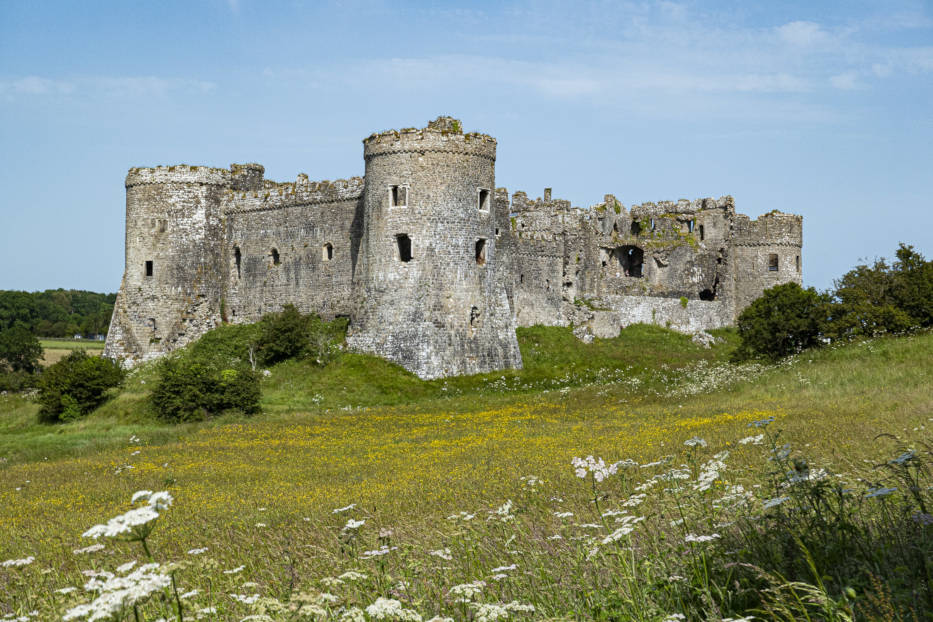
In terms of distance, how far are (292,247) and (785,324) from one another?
22.0 m

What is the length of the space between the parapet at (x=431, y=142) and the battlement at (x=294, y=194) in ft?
12.5

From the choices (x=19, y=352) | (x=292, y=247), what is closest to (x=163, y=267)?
(x=292, y=247)

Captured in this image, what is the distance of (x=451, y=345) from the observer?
38.4 meters

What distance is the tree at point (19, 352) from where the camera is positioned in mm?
59938

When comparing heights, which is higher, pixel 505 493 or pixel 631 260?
pixel 631 260

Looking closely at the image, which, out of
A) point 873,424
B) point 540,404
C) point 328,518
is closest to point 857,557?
point 328,518

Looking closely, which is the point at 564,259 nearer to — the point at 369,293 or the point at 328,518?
the point at 369,293

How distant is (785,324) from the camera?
3728 centimetres

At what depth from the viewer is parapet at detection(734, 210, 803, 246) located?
56.5 metres

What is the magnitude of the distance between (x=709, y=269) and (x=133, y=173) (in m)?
32.3

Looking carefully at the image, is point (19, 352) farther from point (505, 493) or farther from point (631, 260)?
point (505, 493)

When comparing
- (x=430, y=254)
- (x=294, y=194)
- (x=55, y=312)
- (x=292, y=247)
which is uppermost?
(x=294, y=194)

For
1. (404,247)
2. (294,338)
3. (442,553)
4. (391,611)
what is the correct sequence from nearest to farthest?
(391,611) → (442,553) → (404,247) → (294,338)

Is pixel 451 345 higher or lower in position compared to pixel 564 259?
lower
